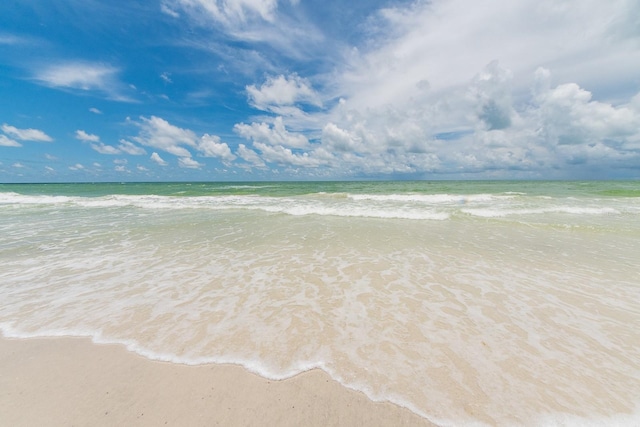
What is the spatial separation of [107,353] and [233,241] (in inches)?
245

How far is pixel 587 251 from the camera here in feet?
26.6

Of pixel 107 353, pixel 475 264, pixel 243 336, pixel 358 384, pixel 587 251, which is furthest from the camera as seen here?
pixel 587 251

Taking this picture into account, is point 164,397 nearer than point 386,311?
Yes

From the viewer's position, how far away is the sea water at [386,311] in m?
2.89

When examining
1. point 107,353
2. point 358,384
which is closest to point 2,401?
point 107,353

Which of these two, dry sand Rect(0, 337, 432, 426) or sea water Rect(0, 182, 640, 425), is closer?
dry sand Rect(0, 337, 432, 426)

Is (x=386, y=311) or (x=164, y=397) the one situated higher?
(x=164, y=397)

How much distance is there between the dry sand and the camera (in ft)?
8.34

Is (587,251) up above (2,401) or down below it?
below

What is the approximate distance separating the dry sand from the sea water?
0.18 metres

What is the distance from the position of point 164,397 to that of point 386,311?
3.22m

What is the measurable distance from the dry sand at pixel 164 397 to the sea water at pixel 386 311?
18 centimetres

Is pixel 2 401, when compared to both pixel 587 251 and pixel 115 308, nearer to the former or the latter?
pixel 115 308

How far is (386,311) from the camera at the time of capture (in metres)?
4.55
